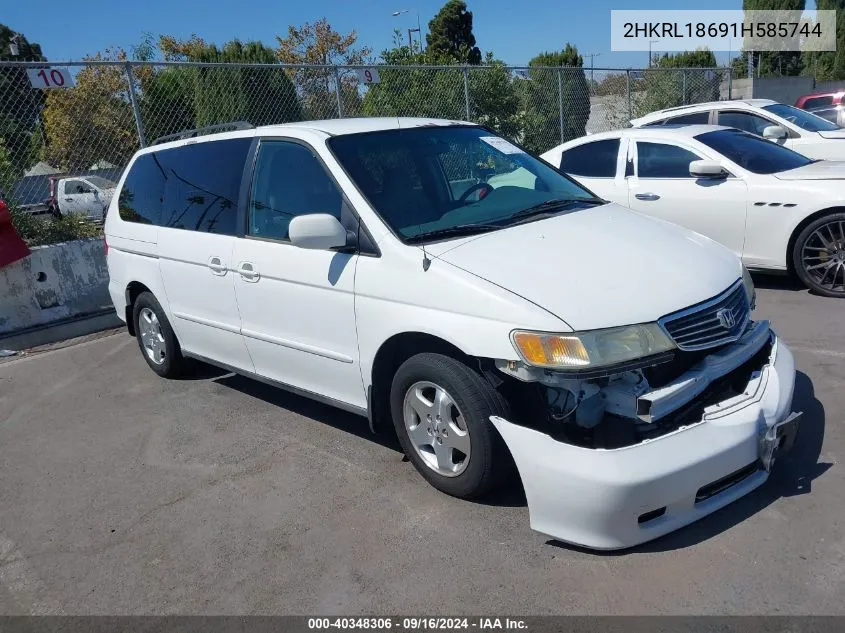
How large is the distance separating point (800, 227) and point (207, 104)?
8.85 meters

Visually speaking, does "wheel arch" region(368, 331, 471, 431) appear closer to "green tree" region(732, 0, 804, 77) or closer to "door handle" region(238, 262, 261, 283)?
"door handle" region(238, 262, 261, 283)

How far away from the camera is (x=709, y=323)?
320cm

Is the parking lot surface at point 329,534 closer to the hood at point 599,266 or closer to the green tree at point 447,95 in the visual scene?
the hood at point 599,266

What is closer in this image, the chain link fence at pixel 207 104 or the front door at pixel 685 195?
the front door at pixel 685 195

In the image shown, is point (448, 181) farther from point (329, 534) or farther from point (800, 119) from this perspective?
point (800, 119)

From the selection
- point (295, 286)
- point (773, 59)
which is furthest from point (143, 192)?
point (773, 59)

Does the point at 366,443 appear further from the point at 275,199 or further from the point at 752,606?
the point at 752,606

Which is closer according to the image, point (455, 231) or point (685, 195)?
point (455, 231)

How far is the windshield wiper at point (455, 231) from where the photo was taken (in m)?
3.64

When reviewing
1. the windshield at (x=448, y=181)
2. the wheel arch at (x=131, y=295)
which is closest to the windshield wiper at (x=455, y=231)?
the windshield at (x=448, y=181)

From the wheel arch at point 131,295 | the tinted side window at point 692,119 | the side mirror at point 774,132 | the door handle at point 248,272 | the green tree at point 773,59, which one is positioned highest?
the green tree at point 773,59

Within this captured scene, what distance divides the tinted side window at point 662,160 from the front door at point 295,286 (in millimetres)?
4372
